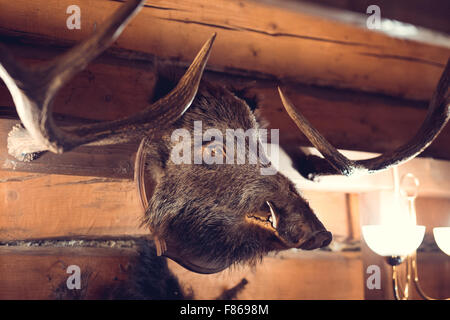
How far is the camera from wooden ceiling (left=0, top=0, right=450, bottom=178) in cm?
149

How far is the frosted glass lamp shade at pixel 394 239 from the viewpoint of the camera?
146 centimetres

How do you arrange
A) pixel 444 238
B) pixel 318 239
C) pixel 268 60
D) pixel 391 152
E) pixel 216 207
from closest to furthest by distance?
pixel 318 239, pixel 216 207, pixel 391 152, pixel 444 238, pixel 268 60

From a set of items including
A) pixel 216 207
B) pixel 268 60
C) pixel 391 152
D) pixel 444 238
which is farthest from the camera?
pixel 268 60

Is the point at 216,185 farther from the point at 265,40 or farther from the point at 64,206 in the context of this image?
the point at 265,40

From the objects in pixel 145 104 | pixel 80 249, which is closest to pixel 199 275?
pixel 80 249

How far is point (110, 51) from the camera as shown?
1.57 metres

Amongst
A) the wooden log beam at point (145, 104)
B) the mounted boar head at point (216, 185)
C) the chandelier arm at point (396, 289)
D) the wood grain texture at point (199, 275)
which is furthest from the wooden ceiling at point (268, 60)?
the chandelier arm at point (396, 289)

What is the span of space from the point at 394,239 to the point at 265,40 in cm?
102

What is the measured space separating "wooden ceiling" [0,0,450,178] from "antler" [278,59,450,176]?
0.29m

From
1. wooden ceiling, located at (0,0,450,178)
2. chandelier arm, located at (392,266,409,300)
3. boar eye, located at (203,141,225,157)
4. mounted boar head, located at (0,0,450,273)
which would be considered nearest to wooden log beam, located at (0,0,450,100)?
wooden ceiling, located at (0,0,450,178)

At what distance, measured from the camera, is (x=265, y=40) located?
6.07 feet

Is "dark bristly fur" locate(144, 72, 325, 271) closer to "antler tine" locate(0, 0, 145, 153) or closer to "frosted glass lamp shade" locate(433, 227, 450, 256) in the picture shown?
"antler tine" locate(0, 0, 145, 153)
